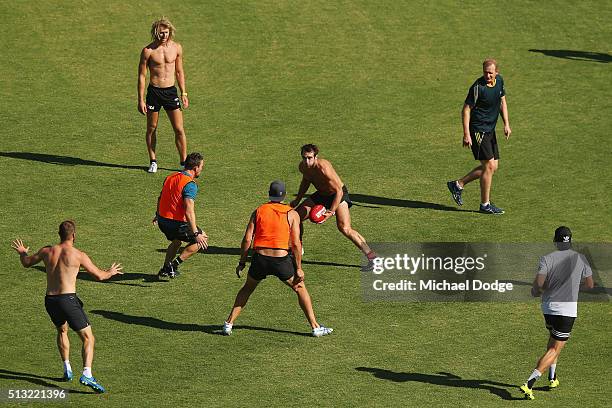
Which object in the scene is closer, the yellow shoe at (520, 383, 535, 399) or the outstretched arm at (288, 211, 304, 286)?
the yellow shoe at (520, 383, 535, 399)

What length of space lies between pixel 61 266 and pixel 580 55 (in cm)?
1760

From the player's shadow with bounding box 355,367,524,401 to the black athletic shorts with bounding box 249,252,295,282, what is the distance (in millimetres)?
1571

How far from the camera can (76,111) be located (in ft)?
85.3

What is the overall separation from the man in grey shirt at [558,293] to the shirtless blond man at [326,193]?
429 centimetres

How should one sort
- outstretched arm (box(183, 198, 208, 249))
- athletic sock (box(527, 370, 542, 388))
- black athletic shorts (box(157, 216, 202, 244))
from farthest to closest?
black athletic shorts (box(157, 216, 202, 244)) → outstretched arm (box(183, 198, 208, 249)) → athletic sock (box(527, 370, 542, 388))

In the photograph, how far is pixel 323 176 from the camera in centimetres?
1877

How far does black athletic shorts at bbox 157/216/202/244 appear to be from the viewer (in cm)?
1831

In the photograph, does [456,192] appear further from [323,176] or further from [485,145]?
[323,176]

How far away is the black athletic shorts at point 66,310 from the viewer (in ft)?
49.7

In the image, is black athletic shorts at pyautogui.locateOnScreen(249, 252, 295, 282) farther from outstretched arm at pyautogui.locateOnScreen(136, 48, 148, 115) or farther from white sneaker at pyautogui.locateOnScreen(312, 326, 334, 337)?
outstretched arm at pyautogui.locateOnScreen(136, 48, 148, 115)

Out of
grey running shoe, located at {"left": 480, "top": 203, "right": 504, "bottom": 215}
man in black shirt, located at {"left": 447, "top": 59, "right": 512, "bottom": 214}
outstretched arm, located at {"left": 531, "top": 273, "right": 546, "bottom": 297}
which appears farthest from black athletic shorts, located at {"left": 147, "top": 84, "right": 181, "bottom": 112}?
outstretched arm, located at {"left": 531, "top": 273, "right": 546, "bottom": 297}

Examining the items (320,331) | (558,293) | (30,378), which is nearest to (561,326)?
(558,293)

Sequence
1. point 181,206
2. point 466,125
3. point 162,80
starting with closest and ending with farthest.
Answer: point 181,206
point 466,125
point 162,80

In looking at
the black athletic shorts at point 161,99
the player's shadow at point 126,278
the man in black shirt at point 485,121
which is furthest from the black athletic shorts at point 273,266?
the black athletic shorts at point 161,99
